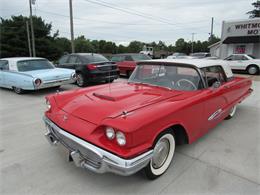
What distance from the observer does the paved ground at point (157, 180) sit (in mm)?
2354

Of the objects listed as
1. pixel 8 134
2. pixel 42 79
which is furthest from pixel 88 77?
pixel 8 134

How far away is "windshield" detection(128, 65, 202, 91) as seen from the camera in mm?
3264

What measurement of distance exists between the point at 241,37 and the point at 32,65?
20.8m

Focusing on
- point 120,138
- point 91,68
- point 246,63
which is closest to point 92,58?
point 91,68

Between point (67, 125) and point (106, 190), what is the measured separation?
90cm

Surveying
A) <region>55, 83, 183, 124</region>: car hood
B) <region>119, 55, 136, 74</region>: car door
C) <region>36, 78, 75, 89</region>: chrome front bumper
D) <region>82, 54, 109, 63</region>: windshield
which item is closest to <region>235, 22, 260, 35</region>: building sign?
<region>119, 55, 136, 74</region>: car door

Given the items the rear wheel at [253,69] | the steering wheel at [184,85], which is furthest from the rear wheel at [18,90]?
the rear wheel at [253,69]

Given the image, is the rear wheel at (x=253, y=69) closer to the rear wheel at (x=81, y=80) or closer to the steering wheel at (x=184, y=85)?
the rear wheel at (x=81, y=80)

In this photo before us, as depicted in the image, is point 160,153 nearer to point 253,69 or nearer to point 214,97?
point 214,97


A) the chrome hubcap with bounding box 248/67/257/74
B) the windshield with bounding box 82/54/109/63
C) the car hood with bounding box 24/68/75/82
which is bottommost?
the chrome hubcap with bounding box 248/67/257/74

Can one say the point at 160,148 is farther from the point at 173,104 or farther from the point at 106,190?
the point at 106,190

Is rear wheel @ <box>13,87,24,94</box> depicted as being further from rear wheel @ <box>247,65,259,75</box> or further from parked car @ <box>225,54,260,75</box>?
rear wheel @ <box>247,65,259,75</box>

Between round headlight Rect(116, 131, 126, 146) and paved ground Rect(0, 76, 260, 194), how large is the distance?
67cm

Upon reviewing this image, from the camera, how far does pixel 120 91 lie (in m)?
3.22
